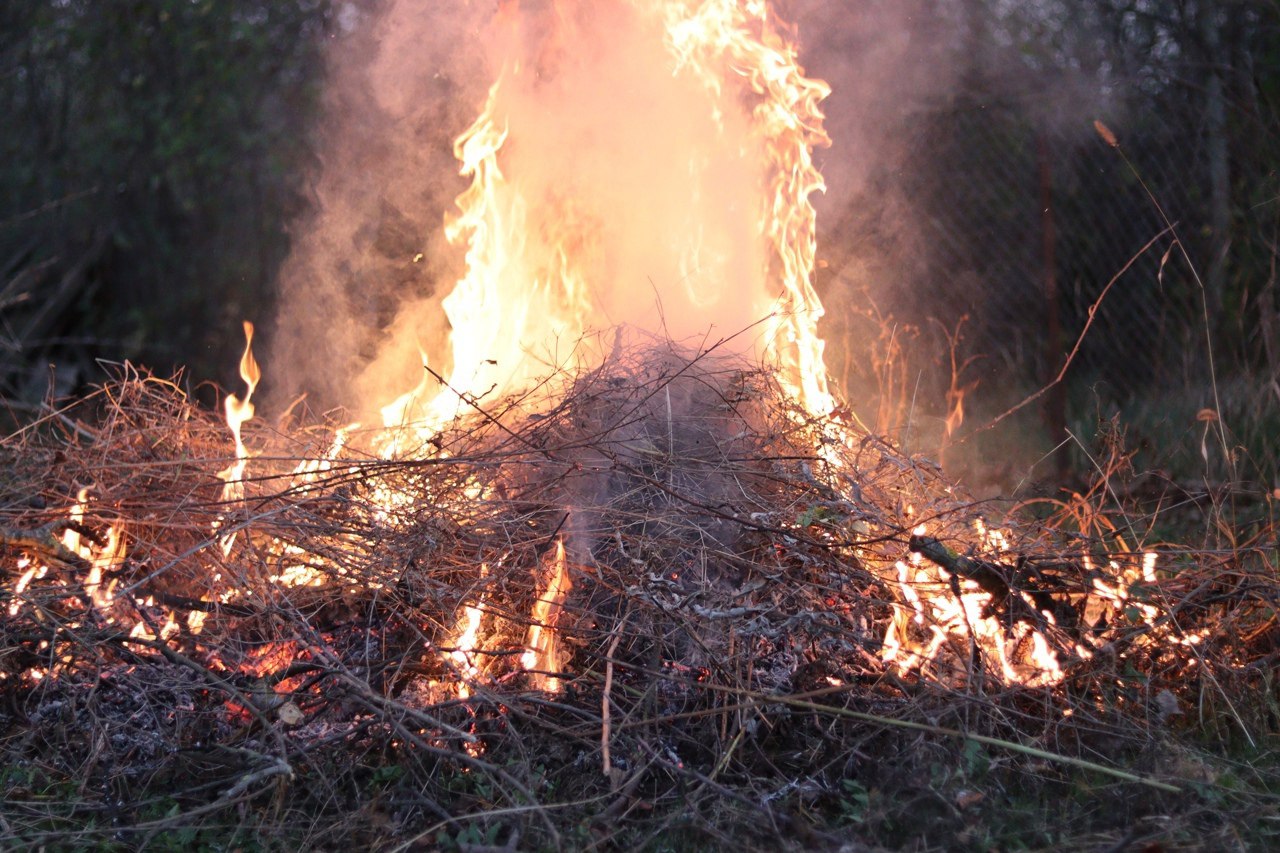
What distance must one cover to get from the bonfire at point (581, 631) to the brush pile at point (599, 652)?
0.04ft

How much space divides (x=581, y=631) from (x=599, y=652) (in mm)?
78

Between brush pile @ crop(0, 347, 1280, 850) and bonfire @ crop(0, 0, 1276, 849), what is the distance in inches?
0.5

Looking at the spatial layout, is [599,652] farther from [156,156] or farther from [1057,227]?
[156,156]

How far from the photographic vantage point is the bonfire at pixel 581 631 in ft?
8.42

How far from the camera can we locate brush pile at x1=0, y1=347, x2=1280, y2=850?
2510 millimetres

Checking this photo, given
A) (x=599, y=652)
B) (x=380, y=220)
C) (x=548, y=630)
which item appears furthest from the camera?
(x=380, y=220)

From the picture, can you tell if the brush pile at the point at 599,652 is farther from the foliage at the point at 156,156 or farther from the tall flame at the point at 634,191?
the foliage at the point at 156,156

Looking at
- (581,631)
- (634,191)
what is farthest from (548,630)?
(634,191)

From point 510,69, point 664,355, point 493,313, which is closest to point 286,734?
point 664,355

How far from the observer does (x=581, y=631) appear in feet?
9.80

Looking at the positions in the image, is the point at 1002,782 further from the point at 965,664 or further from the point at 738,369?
the point at 738,369

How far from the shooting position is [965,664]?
297 centimetres

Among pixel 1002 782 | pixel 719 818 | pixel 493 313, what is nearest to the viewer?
pixel 719 818

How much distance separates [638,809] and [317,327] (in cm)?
457
